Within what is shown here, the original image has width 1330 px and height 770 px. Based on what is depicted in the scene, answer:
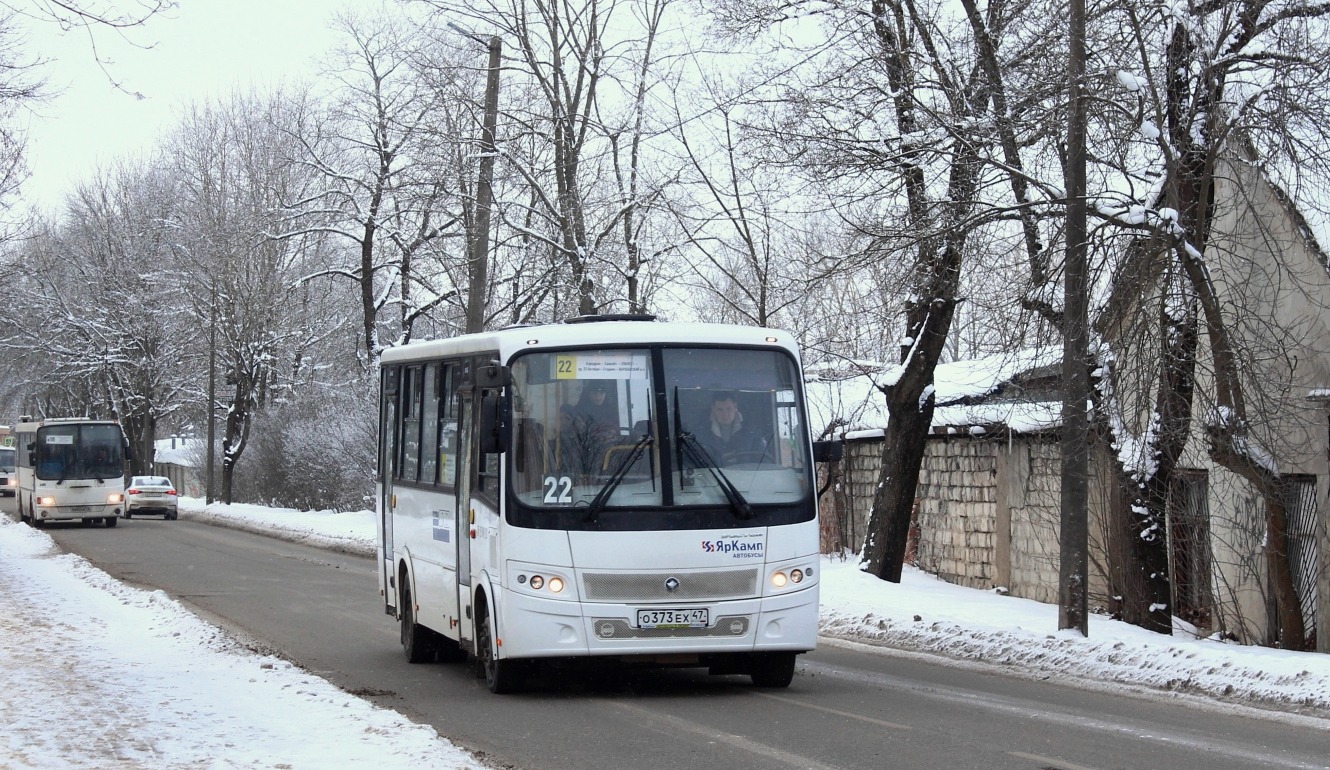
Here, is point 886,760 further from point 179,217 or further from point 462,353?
point 179,217

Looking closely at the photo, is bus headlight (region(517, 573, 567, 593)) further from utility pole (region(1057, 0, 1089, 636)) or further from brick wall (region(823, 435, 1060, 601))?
brick wall (region(823, 435, 1060, 601))

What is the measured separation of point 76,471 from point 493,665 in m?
35.7

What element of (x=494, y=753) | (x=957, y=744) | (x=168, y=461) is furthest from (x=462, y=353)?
(x=168, y=461)

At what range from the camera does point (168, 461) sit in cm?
7950

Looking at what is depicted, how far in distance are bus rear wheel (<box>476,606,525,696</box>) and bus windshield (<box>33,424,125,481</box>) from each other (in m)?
35.3

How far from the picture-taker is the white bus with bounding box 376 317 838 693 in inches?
448

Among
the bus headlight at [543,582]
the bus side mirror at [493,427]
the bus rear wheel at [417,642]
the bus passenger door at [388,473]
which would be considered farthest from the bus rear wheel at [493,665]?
the bus passenger door at [388,473]

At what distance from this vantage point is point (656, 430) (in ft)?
38.3

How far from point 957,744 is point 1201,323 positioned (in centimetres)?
793

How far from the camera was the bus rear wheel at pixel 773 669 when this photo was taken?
12125mm

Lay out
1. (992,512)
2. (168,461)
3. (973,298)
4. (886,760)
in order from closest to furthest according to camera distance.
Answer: (886,760) → (973,298) → (992,512) → (168,461)

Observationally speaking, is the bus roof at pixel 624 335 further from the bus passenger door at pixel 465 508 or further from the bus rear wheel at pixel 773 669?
the bus rear wheel at pixel 773 669

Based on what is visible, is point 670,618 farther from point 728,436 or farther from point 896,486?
point 896,486

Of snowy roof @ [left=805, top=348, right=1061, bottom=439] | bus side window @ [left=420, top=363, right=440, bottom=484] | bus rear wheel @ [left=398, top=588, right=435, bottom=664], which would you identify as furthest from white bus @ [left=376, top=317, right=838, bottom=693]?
snowy roof @ [left=805, top=348, right=1061, bottom=439]
